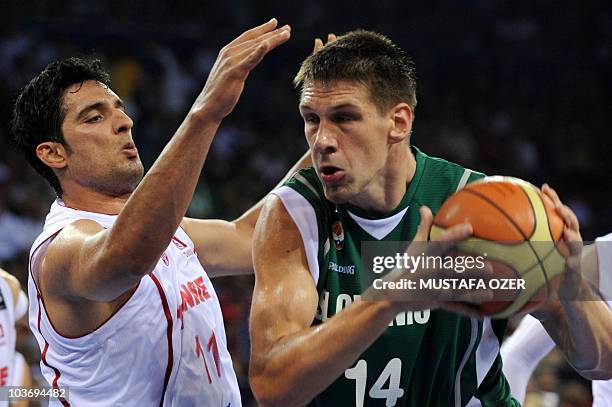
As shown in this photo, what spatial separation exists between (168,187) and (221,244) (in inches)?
52.2

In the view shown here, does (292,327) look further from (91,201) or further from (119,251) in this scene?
(91,201)

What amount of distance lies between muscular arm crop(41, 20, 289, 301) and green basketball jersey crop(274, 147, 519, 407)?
1.48 feet

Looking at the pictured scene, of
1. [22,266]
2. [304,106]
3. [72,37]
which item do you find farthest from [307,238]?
[72,37]

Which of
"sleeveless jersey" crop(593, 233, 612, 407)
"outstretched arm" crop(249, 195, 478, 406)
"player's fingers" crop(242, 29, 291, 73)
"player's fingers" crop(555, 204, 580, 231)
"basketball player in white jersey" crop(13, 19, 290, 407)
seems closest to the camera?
"outstretched arm" crop(249, 195, 478, 406)

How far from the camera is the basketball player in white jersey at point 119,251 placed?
3256 millimetres

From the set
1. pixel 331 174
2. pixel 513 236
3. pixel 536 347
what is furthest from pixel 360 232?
pixel 536 347

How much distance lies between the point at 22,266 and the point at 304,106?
5807 mm

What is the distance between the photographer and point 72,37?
1173cm

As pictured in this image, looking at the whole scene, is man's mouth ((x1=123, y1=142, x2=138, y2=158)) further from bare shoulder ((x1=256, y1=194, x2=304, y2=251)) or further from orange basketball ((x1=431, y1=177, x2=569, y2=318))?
orange basketball ((x1=431, y1=177, x2=569, y2=318))

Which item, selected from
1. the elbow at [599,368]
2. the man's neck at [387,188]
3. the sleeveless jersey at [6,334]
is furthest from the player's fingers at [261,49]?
the sleeveless jersey at [6,334]

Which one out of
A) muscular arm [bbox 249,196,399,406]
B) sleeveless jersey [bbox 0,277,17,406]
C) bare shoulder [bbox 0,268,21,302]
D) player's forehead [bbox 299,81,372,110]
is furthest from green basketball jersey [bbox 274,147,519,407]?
bare shoulder [bbox 0,268,21,302]

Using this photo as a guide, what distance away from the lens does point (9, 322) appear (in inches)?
199

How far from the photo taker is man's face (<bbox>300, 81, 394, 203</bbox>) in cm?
333

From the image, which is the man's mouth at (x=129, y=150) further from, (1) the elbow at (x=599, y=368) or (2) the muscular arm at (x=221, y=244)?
(1) the elbow at (x=599, y=368)
